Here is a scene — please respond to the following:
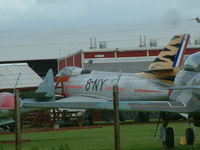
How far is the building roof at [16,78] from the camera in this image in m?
38.0

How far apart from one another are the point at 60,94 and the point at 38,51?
94.4 feet

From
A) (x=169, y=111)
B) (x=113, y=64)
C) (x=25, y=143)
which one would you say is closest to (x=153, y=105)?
(x=169, y=111)

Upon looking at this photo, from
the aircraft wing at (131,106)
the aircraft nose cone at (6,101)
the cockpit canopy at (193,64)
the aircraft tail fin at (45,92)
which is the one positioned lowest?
the aircraft tail fin at (45,92)

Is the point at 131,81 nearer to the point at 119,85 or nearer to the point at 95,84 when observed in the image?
the point at 119,85

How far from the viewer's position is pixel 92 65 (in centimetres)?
4644

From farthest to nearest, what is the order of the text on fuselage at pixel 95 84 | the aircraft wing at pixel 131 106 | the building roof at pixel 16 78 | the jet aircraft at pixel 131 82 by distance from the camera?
the text on fuselage at pixel 95 84, the building roof at pixel 16 78, the jet aircraft at pixel 131 82, the aircraft wing at pixel 131 106

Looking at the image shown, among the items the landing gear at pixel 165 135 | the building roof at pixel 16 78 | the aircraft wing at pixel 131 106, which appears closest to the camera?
the aircraft wing at pixel 131 106

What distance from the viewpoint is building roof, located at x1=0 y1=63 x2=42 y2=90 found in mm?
37956

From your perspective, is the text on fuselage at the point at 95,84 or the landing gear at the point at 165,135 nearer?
the landing gear at the point at 165,135

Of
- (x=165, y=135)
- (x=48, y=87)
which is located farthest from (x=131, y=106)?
(x=48, y=87)

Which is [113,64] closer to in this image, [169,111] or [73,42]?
[73,42]

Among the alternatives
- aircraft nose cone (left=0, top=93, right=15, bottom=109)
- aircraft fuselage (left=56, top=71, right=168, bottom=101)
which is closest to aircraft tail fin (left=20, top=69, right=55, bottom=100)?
aircraft nose cone (left=0, top=93, right=15, bottom=109)

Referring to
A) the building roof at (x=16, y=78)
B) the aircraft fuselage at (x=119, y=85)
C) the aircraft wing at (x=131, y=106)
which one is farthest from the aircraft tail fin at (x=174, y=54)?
the aircraft wing at (x=131, y=106)

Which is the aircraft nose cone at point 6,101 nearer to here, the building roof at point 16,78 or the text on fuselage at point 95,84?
the building roof at point 16,78
